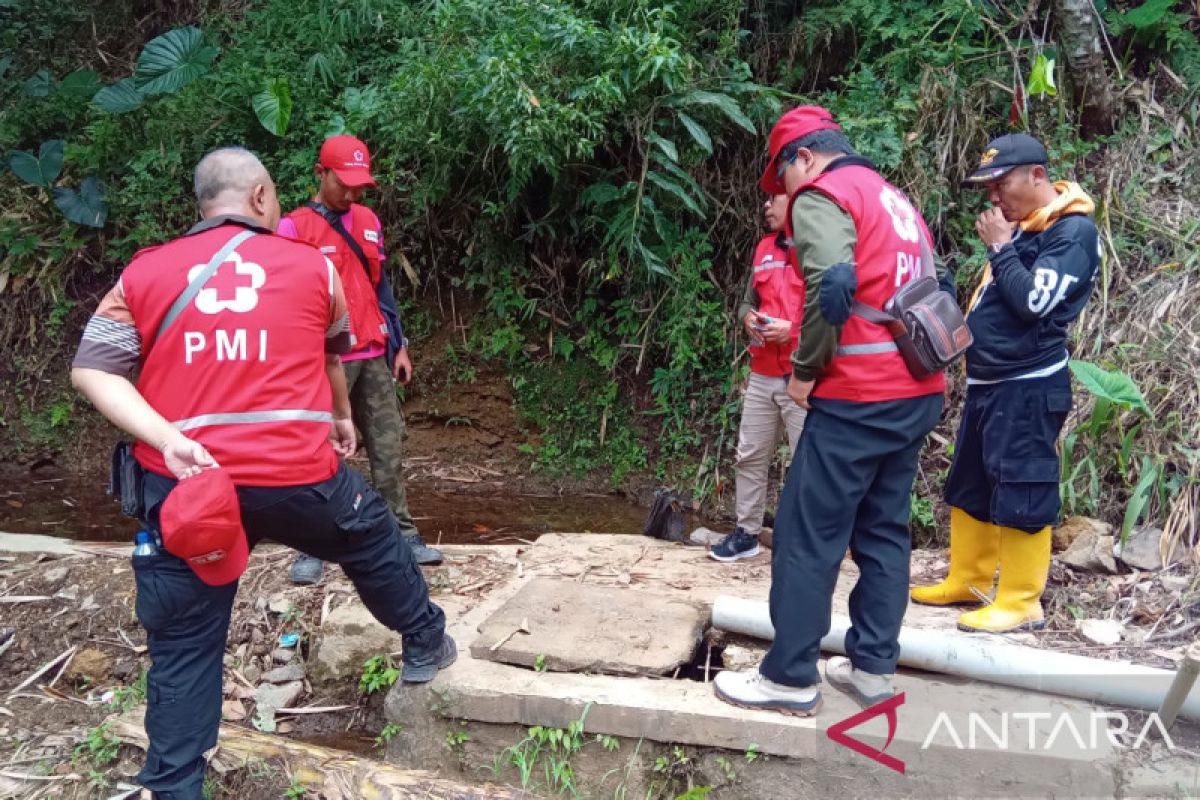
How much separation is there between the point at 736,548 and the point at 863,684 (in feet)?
5.83

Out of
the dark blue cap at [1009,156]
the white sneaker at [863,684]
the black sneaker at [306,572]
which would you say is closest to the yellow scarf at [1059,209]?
the dark blue cap at [1009,156]

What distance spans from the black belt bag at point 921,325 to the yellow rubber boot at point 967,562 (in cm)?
130

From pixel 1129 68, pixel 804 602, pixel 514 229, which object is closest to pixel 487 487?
pixel 514 229

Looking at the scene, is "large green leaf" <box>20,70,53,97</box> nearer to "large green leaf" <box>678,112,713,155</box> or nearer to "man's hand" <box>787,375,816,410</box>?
"large green leaf" <box>678,112,713,155</box>

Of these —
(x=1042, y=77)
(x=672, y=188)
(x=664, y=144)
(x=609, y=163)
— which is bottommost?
(x=672, y=188)

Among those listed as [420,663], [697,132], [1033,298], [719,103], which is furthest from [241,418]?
[719,103]

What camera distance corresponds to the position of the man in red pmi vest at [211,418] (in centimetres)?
262

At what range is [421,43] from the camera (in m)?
7.09

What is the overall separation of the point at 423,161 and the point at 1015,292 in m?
5.14

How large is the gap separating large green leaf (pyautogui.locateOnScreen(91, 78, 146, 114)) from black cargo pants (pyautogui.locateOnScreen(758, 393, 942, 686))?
7301mm

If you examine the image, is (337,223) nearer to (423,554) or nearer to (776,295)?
(423,554)

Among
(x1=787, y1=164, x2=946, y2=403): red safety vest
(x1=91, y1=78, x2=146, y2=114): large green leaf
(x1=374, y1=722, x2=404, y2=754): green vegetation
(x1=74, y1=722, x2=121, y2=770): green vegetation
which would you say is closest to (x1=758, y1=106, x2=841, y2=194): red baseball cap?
(x1=787, y1=164, x2=946, y2=403): red safety vest

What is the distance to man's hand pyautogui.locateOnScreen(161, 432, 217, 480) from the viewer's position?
2558 millimetres

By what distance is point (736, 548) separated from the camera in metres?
4.87
